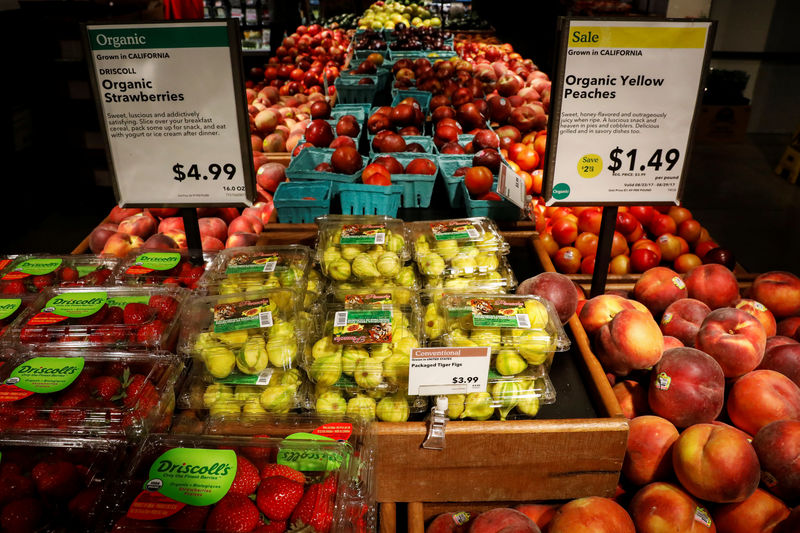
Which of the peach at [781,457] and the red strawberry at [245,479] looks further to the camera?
the peach at [781,457]

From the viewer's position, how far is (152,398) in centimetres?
130

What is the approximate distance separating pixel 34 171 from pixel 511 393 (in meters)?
5.63

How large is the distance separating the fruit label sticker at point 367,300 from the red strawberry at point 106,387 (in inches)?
23.0

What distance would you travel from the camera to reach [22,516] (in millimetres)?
1002

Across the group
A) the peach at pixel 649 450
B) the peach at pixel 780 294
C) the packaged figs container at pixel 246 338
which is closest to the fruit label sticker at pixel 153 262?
the packaged figs container at pixel 246 338

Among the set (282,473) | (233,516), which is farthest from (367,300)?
(233,516)

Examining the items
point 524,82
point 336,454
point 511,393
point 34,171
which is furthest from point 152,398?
A: point 34,171

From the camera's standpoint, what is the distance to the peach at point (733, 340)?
57.6 inches

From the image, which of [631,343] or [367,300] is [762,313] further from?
[367,300]

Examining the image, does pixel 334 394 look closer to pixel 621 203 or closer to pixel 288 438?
pixel 288 438

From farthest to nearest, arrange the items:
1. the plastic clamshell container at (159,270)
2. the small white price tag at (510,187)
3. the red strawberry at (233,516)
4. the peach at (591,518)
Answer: the small white price tag at (510,187)
the plastic clamshell container at (159,270)
the peach at (591,518)
the red strawberry at (233,516)

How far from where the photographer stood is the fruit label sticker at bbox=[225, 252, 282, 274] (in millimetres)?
1569

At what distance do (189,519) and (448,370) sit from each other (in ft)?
1.96

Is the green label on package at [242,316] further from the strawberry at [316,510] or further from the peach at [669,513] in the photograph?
the peach at [669,513]
